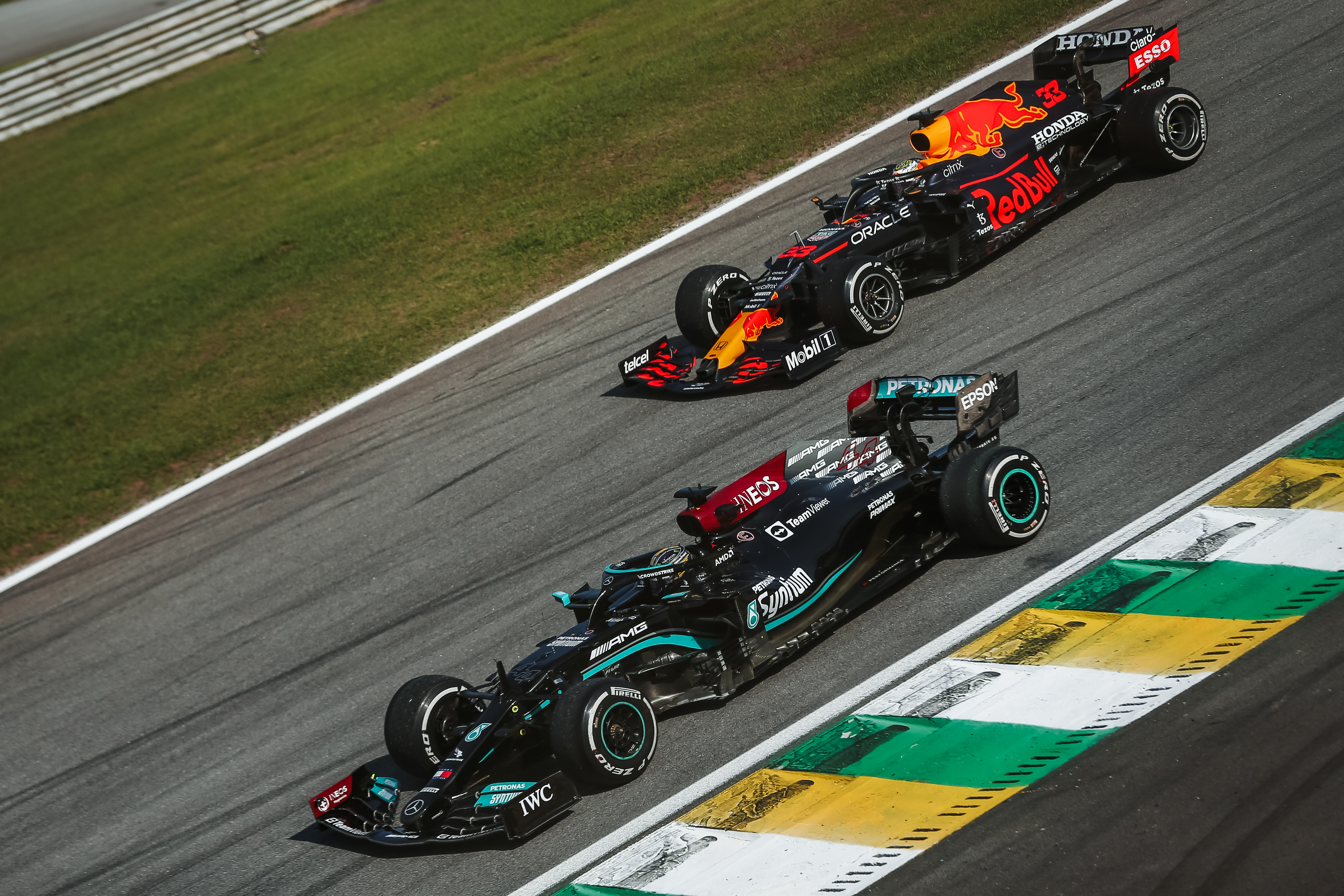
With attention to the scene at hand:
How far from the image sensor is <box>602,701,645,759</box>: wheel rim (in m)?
6.79

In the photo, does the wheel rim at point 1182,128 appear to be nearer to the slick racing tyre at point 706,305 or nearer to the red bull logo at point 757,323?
the red bull logo at point 757,323

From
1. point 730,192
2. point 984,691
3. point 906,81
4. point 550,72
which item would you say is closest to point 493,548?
point 984,691

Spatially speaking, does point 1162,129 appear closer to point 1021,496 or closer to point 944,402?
point 944,402

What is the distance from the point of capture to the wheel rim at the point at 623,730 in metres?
6.79

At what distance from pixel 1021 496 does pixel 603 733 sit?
9.47ft

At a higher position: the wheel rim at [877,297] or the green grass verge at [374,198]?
the green grass verge at [374,198]

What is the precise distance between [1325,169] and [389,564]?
343 inches

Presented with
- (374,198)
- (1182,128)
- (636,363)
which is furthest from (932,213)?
(374,198)

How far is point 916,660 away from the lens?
7203 millimetres

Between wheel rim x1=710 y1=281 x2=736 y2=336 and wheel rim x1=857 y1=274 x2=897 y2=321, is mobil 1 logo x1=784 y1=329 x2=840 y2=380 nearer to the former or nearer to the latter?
wheel rim x1=857 y1=274 x2=897 y2=321

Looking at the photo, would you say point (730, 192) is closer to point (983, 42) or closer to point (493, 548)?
point (983, 42)

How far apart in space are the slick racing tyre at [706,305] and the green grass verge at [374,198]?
368 centimetres

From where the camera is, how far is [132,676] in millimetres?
10453

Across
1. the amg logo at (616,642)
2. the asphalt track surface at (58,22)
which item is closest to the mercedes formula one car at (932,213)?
the amg logo at (616,642)
